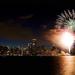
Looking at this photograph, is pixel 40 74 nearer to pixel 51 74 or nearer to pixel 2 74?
pixel 51 74

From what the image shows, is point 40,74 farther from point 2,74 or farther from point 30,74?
point 2,74

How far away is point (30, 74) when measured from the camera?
440 ft

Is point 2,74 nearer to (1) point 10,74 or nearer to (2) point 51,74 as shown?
(1) point 10,74

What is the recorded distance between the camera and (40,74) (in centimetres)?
13462

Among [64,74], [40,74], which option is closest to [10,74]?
[40,74]

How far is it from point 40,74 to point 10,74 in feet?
52.5

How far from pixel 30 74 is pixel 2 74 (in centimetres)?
1489

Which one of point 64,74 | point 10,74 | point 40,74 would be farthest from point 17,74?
point 64,74

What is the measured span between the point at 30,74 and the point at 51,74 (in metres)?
Answer: 11.2

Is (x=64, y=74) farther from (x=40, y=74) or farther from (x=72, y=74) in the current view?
(x=40, y=74)

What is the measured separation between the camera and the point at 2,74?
5128 inches

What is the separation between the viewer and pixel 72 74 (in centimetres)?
13162

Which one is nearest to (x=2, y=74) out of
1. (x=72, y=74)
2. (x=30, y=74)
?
(x=30, y=74)

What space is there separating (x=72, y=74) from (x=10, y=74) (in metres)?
32.4
